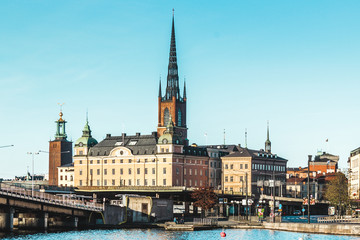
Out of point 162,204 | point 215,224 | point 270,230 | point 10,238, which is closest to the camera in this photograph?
point 10,238

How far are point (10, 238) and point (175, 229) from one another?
3087cm

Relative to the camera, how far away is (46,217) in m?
136

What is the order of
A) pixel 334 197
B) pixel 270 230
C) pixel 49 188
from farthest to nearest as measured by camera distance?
pixel 49 188
pixel 334 197
pixel 270 230

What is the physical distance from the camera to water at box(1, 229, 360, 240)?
115 m

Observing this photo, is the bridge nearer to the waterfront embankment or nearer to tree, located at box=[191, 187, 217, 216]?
the waterfront embankment

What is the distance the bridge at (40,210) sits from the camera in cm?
12838

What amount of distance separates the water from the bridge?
25.2 feet

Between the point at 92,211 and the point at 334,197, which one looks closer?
the point at 92,211

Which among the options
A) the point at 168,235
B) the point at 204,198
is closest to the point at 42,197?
the point at 168,235

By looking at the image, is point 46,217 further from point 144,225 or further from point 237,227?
point 237,227

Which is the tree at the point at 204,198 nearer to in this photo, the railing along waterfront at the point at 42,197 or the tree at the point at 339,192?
the tree at the point at 339,192

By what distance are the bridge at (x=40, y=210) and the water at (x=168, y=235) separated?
25.2 feet

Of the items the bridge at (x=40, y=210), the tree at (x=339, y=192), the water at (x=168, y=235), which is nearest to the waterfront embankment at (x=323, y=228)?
the water at (x=168, y=235)

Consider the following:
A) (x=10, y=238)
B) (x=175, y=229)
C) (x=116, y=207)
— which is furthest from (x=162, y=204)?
(x=10, y=238)
